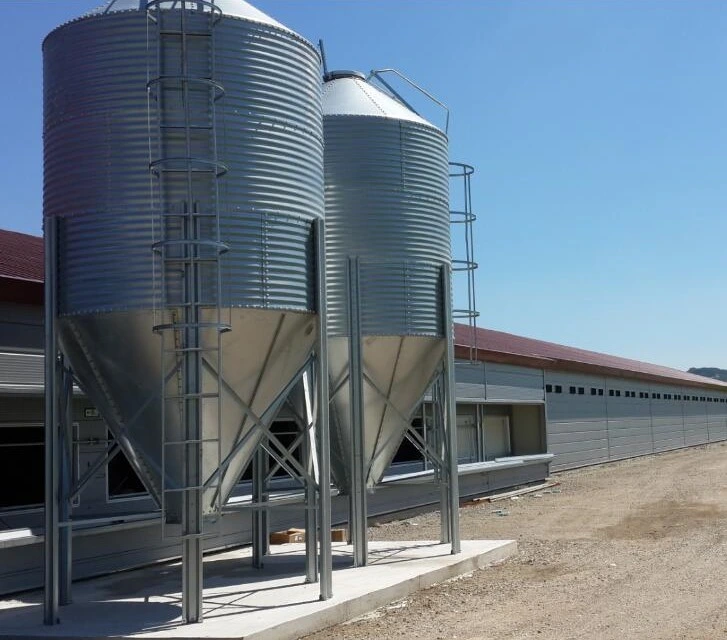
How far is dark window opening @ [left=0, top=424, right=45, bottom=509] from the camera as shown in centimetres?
1275

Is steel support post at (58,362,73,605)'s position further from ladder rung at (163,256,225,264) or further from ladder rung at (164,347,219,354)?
ladder rung at (163,256,225,264)

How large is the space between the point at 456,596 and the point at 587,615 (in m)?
1.79

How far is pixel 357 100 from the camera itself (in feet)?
44.1

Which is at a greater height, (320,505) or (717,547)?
(320,505)

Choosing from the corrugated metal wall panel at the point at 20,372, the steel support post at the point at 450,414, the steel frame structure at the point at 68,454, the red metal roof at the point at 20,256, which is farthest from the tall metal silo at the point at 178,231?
the steel support post at the point at 450,414

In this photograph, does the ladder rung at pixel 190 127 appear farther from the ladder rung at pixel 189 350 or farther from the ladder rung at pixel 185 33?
the ladder rung at pixel 189 350

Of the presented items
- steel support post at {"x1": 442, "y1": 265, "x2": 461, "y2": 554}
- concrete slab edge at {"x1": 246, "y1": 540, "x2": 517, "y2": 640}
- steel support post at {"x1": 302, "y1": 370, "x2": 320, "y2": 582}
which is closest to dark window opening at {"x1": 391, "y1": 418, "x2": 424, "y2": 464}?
concrete slab edge at {"x1": 246, "y1": 540, "x2": 517, "y2": 640}

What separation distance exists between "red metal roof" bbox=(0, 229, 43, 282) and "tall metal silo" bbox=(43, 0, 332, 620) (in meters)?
2.96

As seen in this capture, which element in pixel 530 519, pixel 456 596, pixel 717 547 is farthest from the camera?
pixel 530 519

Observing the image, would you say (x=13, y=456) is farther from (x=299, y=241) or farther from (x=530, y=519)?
(x=530, y=519)

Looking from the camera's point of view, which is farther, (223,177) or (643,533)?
(643,533)

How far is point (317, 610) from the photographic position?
9523mm

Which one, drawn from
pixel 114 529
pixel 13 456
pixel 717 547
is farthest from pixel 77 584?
pixel 717 547

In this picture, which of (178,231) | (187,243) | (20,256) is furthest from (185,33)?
(20,256)
